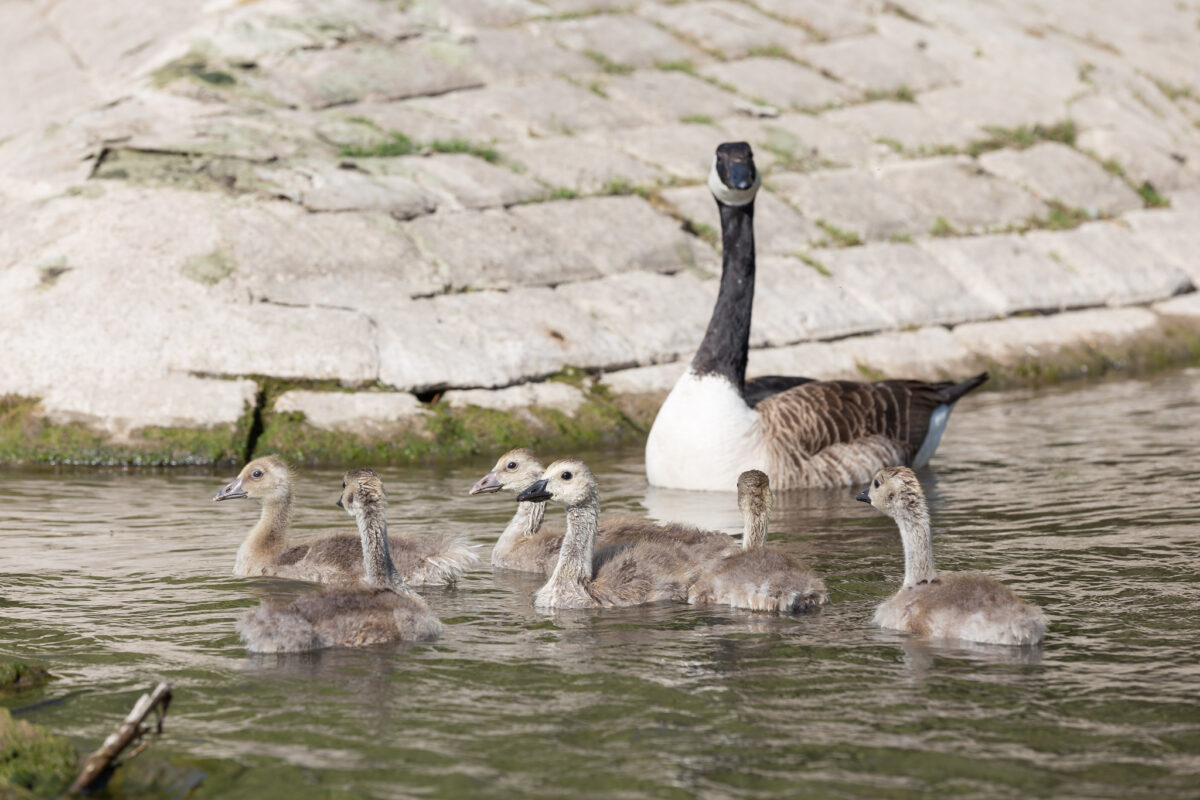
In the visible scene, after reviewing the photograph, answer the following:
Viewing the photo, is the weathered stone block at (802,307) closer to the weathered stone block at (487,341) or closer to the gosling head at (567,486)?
the weathered stone block at (487,341)

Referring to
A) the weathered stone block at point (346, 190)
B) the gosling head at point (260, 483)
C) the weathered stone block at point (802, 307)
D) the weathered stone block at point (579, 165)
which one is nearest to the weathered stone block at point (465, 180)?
the weathered stone block at point (346, 190)

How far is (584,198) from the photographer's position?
711 inches

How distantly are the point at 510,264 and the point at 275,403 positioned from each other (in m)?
3.41

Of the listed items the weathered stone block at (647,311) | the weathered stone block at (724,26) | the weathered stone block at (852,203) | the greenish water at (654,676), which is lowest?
the greenish water at (654,676)

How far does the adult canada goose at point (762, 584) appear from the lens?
8.64 metres

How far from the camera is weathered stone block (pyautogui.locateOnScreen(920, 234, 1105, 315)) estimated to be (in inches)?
749

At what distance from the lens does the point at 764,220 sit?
61.2 ft

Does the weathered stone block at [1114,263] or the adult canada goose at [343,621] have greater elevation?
the weathered stone block at [1114,263]

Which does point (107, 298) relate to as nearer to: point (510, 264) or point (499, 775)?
point (510, 264)

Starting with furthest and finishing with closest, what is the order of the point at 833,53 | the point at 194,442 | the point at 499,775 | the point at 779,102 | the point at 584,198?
the point at 833,53 < the point at 779,102 < the point at 584,198 < the point at 194,442 < the point at 499,775

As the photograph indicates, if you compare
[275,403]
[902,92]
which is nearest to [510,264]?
[275,403]

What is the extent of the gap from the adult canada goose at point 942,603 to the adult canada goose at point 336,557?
2.85m

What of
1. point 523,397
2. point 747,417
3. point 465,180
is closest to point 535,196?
point 465,180

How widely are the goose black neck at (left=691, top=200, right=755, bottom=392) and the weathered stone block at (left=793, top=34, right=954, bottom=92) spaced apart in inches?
406
